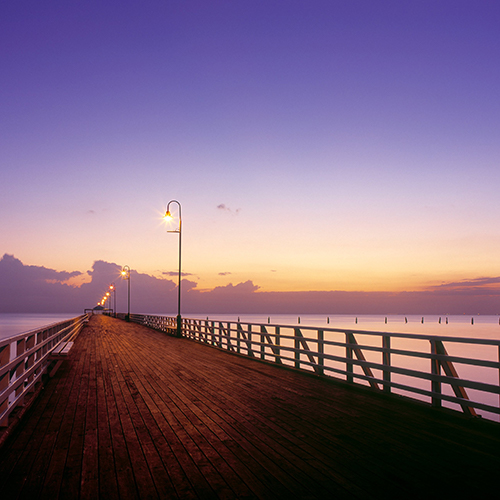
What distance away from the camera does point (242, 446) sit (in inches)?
215

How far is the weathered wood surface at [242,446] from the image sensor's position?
4.20 m

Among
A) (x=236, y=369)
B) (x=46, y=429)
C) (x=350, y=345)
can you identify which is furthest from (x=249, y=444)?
(x=236, y=369)

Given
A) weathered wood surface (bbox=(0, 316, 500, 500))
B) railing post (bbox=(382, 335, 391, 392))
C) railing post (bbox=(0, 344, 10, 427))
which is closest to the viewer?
weathered wood surface (bbox=(0, 316, 500, 500))

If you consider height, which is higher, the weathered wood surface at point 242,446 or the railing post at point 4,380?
the railing post at point 4,380

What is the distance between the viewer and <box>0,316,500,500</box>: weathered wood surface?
4199 mm

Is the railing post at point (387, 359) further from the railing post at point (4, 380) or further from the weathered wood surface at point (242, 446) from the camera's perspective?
the railing post at point (4, 380)

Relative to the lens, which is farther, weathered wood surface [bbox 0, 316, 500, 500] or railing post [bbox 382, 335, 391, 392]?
railing post [bbox 382, 335, 391, 392]

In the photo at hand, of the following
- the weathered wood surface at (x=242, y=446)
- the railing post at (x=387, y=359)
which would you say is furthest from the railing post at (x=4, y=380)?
the railing post at (x=387, y=359)

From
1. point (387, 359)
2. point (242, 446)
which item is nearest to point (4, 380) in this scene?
point (242, 446)

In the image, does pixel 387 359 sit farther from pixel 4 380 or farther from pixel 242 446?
pixel 4 380

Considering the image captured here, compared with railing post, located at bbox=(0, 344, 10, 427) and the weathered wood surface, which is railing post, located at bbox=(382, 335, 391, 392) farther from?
railing post, located at bbox=(0, 344, 10, 427)

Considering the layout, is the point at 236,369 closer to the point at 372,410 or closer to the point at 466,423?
the point at 372,410

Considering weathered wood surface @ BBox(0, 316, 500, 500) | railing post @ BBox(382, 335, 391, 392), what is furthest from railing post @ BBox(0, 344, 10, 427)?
railing post @ BBox(382, 335, 391, 392)

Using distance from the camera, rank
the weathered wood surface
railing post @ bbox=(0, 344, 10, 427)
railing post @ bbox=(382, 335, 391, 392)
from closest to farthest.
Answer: the weathered wood surface → railing post @ bbox=(0, 344, 10, 427) → railing post @ bbox=(382, 335, 391, 392)
